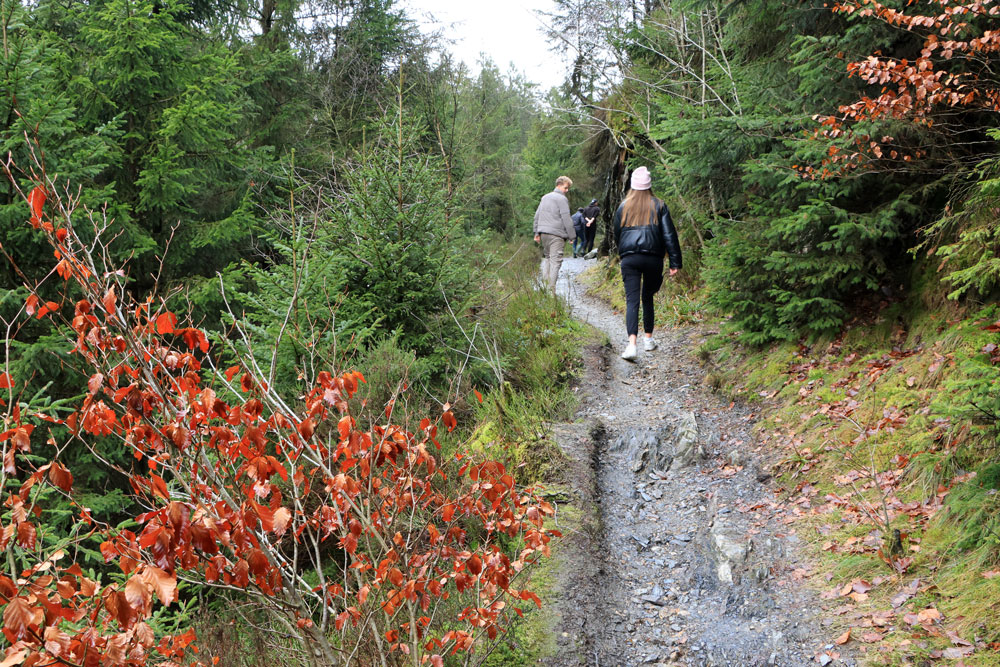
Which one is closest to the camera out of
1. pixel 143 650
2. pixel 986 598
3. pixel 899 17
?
pixel 143 650

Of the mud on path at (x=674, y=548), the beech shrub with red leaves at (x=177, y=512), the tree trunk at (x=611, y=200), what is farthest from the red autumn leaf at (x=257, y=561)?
the tree trunk at (x=611, y=200)

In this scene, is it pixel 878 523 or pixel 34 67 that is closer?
pixel 878 523

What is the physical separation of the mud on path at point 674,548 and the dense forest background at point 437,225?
2.53 feet

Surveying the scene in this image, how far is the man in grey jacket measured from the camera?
1059cm

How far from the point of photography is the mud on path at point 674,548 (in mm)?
3678

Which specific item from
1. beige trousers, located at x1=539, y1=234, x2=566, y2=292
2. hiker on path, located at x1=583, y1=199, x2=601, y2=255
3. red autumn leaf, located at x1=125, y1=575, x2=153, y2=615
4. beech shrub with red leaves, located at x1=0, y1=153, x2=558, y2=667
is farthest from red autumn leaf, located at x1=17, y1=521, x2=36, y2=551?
hiker on path, located at x1=583, y1=199, x2=601, y2=255

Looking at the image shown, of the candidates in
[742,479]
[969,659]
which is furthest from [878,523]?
[742,479]

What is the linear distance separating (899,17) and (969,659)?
4.06 meters

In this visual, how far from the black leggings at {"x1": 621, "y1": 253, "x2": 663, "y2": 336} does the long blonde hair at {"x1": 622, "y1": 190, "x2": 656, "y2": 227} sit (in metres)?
0.40

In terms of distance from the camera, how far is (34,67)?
6.46 m

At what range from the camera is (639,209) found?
7.23 meters

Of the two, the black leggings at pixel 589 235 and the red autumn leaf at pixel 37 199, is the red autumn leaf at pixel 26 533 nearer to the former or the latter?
the red autumn leaf at pixel 37 199

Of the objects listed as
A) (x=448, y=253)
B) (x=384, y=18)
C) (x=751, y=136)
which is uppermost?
(x=384, y=18)

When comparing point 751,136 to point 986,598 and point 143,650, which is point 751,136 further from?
point 143,650
